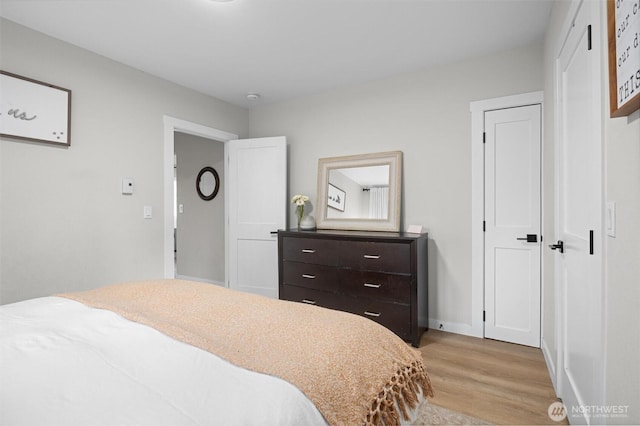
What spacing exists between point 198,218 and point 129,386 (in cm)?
435

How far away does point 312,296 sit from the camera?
11.0 ft

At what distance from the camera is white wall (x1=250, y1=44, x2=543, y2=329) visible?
302cm

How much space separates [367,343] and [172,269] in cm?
278

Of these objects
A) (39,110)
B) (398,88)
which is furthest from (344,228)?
(39,110)

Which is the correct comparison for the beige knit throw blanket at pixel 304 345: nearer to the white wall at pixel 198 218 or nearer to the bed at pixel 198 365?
the bed at pixel 198 365

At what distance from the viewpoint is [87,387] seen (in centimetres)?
86

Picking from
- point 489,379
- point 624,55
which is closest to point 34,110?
point 624,55

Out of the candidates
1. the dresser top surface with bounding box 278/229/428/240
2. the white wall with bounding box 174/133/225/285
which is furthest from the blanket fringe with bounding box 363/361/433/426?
the white wall with bounding box 174/133/225/285

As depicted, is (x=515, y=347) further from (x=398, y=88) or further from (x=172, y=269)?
(x=172, y=269)

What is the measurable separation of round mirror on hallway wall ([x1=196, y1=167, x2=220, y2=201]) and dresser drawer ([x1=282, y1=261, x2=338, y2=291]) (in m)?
1.89

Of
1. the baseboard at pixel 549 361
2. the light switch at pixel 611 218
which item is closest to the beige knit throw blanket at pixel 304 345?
the light switch at pixel 611 218

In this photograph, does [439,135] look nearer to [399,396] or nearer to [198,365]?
[399,396]

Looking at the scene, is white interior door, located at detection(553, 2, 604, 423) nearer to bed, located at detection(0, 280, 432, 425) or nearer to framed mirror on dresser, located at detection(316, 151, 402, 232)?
bed, located at detection(0, 280, 432, 425)

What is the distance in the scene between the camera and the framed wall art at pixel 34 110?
2334mm
